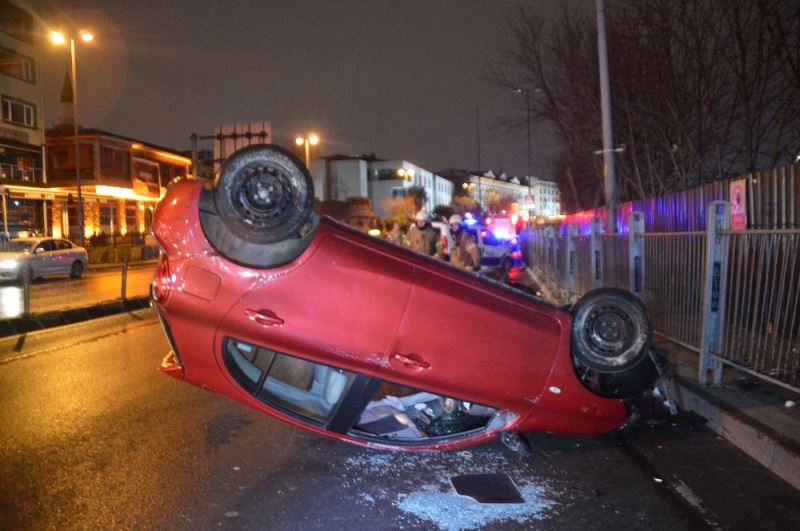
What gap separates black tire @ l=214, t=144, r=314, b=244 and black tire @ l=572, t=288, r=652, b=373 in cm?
199

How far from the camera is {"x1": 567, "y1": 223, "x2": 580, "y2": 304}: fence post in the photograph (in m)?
13.1

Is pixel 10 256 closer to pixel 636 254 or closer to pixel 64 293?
pixel 64 293

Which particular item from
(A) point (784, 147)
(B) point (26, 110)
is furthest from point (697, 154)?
(B) point (26, 110)

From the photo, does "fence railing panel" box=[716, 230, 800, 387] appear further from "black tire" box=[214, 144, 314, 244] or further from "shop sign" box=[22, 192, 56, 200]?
"shop sign" box=[22, 192, 56, 200]

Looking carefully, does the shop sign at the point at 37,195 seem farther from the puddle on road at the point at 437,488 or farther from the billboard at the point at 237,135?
the puddle on road at the point at 437,488

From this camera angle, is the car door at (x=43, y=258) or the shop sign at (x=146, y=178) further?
the shop sign at (x=146, y=178)

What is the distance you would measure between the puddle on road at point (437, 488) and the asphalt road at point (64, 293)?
34.3ft

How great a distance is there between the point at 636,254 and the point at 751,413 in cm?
360

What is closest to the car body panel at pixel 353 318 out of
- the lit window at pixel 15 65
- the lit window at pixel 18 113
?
the lit window at pixel 18 113

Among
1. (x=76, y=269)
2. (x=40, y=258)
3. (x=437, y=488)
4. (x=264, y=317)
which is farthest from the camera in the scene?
(x=76, y=269)

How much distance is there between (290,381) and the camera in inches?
182

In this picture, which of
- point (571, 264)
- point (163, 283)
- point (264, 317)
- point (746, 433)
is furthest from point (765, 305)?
point (571, 264)

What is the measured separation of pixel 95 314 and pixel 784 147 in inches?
557

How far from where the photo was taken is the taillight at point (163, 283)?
3.77 meters
